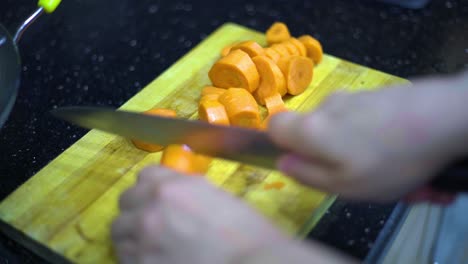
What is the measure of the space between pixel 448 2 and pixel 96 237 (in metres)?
1.85

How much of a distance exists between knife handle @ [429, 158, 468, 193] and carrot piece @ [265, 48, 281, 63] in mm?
784

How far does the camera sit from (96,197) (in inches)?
51.1

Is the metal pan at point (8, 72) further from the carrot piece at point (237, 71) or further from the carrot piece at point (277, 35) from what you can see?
the carrot piece at point (277, 35)

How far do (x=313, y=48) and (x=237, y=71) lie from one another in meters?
0.32

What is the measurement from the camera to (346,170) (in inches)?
35.6

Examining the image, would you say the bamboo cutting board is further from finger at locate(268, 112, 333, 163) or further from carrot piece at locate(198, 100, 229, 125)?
finger at locate(268, 112, 333, 163)

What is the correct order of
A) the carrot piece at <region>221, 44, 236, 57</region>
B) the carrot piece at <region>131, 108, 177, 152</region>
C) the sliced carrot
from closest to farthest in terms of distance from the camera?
1. the carrot piece at <region>131, 108, 177, 152</region>
2. the sliced carrot
3. the carrot piece at <region>221, 44, 236, 57</region>

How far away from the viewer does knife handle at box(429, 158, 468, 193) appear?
36.1 inches

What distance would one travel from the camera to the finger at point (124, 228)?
3.35ft

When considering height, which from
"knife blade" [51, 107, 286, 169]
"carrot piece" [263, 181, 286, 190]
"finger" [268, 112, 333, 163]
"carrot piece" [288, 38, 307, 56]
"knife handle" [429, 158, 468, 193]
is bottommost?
"carrot piece" [263, 181, 286, 190]

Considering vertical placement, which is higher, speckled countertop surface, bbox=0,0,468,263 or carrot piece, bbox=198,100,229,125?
carrot piece, bbox=198,100,229,125

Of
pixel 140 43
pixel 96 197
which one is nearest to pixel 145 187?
pixel 96 197

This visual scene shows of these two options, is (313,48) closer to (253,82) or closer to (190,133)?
(253,82)

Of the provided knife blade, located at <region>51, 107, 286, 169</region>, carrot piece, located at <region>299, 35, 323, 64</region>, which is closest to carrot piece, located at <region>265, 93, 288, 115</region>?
carrot piece, located at <region>299, 35, 323, 64</region>
